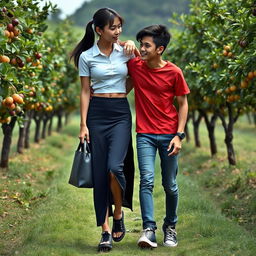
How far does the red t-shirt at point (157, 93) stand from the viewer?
244 inches

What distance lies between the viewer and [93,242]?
270 inches

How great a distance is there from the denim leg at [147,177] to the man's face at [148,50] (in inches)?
33.8

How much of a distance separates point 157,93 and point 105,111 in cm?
60

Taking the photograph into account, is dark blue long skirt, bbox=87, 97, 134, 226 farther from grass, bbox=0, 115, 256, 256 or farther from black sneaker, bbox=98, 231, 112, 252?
grass, bbox=0, 115, 256, 256

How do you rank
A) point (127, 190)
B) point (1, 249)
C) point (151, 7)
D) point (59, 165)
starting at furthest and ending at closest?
point (151, 7)
point (59, 165)
point (1, 249)
point (127, 190)

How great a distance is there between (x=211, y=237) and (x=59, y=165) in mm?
10816

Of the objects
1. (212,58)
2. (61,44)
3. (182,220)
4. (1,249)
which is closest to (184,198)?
(182,220)

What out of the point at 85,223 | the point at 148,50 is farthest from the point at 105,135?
the point at 85,223

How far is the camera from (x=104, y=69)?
619 cm

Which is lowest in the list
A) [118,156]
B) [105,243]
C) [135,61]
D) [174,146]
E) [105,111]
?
[105,243]

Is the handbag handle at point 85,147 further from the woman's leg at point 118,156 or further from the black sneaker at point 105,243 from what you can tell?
the black sneaker at point 105,243

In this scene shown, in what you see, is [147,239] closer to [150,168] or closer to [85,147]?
[150,168]

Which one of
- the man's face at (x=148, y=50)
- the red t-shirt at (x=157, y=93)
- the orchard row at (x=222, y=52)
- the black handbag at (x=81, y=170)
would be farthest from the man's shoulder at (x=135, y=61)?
the orchard row at (x=222, y=52)

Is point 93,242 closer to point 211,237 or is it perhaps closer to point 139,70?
point 211,237
